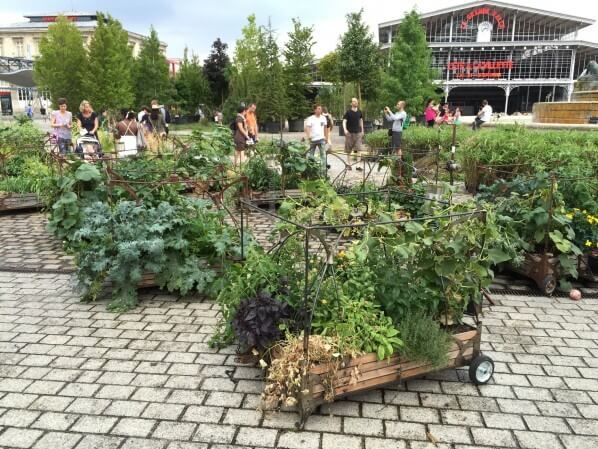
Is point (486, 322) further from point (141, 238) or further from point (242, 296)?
point (141, 238)

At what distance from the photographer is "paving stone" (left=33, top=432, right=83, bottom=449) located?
9.50ft

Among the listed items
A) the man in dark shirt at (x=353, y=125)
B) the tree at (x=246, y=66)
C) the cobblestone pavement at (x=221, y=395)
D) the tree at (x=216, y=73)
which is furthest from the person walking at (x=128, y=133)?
the tree at (x=216, y=73)

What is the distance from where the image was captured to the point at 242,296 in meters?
3.56

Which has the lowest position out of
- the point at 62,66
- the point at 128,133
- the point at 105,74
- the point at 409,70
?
the point at 128,133

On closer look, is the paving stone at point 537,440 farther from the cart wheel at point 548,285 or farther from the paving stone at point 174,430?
the cart wheel at point 548,285

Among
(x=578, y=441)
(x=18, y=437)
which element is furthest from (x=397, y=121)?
(x=18, y=437)

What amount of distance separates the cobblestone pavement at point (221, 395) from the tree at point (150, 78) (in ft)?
113

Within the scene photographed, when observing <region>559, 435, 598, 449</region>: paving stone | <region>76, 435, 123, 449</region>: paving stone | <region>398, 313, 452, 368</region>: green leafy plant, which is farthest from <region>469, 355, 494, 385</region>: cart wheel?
Answer: <region>76, 435, 123, 449</region>: paving stone

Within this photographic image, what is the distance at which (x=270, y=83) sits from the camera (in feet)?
90.7

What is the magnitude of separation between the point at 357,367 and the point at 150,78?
37.2m

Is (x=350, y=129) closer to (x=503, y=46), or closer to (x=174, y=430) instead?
(x=174, y=430)

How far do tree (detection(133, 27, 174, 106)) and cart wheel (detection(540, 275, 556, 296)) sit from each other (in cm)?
3466

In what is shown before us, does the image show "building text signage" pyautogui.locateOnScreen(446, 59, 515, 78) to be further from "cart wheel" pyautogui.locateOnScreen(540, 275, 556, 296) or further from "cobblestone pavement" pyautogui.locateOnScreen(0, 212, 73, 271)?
"cart wheel" pyautogui.locateOnScreen(540, 275, 556, 296)

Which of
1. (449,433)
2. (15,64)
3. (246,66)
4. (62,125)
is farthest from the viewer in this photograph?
(15,64)
